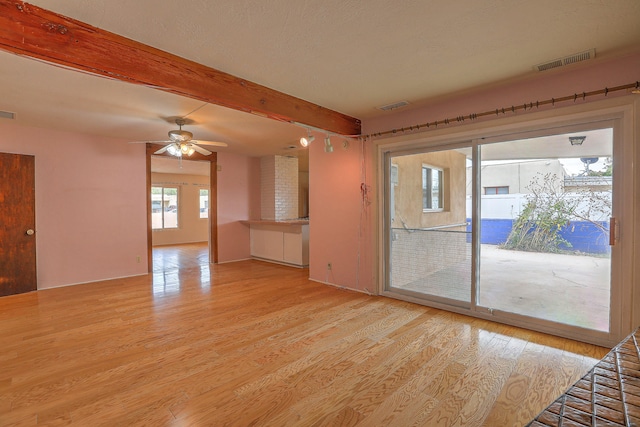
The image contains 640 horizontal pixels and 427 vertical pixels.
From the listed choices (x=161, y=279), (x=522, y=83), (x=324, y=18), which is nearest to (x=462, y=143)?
(x=522, y=83)

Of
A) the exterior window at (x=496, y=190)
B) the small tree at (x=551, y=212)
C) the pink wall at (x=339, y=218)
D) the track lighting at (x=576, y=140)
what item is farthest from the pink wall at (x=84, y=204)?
the track lighting at (x=576, y=140)

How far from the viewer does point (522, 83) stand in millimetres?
2875

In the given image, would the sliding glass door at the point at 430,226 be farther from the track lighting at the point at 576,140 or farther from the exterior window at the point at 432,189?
the track lighting at the point at 576,140

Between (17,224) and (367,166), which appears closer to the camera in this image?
(367,166)

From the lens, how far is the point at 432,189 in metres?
3.95

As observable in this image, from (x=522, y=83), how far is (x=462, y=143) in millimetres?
752

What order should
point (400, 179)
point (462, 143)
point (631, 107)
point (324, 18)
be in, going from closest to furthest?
1. point (324, 18)
2. point (631, 107)
3. point (462, 143)
4. point (400, 179)

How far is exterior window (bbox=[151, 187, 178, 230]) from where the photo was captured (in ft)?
32.6

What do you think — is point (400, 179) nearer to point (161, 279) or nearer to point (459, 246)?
point (459, 246)

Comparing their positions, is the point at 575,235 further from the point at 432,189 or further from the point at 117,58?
the point at 117,58

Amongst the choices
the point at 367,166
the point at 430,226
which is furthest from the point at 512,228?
the point at 367,166

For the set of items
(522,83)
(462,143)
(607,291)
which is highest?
(522,83)

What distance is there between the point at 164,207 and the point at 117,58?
8828 millimetres

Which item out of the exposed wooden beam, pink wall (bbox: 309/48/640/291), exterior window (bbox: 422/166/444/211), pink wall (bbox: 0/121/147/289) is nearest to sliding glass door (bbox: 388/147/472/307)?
exterior window (bbox: 422/166/444/211)
